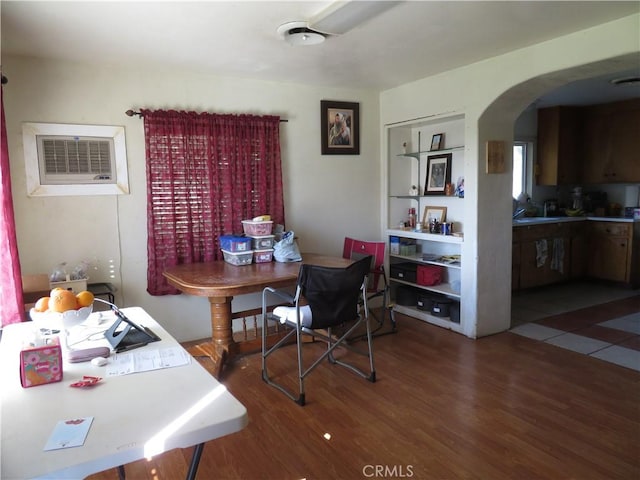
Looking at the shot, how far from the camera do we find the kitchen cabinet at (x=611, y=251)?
18.0 ft

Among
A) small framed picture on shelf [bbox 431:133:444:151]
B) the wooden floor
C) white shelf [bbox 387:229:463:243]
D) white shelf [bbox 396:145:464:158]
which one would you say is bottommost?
the wooden floor

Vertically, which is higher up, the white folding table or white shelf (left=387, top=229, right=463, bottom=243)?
white shelf (left=387, top=229, right=463, bottom=243)

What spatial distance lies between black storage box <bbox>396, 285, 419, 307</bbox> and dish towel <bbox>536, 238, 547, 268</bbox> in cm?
181

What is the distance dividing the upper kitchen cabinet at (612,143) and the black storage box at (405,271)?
321cm

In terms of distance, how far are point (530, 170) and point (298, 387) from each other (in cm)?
464

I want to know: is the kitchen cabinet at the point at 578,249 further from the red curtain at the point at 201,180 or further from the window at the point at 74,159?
the window at the point at 74,159

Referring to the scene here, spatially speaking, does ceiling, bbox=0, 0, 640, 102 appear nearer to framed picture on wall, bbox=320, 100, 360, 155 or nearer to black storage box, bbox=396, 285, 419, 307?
framed picture on wall, bbox=320, 100, 360, 155

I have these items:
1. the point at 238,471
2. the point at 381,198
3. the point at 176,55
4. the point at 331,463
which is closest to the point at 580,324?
the point at 381,198

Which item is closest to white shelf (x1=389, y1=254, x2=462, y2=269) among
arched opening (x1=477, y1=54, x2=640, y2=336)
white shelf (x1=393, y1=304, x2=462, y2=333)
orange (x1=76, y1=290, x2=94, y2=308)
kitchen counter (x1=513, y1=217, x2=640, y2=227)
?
arched opening (x1=477, y1=54, x2=640, y2=336)

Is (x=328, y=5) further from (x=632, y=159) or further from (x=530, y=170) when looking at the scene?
(x=632, y=159)

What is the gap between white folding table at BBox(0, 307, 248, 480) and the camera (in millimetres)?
983

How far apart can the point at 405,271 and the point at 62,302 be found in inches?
137

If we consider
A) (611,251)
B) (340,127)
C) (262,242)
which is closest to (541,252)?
(611,251)

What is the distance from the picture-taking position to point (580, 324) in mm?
4230
